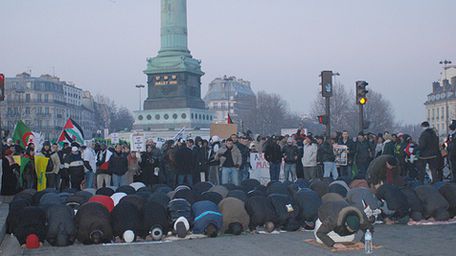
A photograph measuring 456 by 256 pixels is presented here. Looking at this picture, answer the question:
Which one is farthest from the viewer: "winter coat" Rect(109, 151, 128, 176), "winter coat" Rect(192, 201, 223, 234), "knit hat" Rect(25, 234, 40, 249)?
"winter coat" Rect(109, 151, 128, 176)

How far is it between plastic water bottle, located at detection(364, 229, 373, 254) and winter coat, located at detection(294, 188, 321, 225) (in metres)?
2.89

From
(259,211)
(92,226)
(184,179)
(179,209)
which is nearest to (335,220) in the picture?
(259,211)

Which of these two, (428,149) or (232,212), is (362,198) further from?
(428,149)

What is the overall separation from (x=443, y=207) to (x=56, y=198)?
24.5 feet

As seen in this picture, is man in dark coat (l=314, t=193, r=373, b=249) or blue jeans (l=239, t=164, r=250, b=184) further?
blue jeans (l=239, t=164, r=250, b=184)

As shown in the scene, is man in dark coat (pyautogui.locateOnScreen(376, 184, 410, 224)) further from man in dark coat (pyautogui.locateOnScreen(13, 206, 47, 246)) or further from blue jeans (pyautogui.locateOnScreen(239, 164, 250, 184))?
blue jeans (pyautogui.locateOnScreen(239, 164, 250, 184))

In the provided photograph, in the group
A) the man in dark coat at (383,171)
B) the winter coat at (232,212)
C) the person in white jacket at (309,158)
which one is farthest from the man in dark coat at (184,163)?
the winter coat at (232,212)

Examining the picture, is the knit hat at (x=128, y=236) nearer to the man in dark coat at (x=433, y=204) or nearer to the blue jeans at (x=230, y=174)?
the man in dark coat at (x=433, y=204)

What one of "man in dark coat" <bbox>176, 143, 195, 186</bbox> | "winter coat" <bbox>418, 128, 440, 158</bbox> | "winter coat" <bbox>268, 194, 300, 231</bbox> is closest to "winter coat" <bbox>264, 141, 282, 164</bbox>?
"man in dark coat" <bbox>176, 143, 195, 186</bbox>

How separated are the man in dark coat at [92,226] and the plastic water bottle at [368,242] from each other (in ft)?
14.1

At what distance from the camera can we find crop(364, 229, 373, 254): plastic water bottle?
9.51 meters

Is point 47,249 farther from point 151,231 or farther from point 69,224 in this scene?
point 151,231

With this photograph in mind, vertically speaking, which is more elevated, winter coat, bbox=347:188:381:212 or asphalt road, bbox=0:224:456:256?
winter coat, bbox=347:188:381:212

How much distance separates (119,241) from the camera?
11.9 metres
